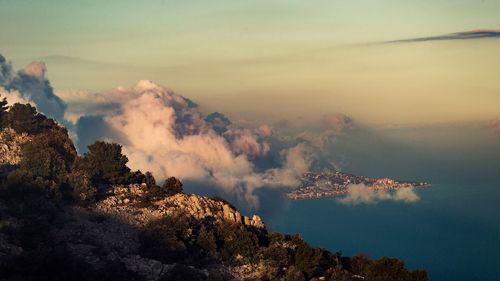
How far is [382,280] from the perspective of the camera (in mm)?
67625

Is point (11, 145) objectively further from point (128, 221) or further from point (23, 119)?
point (128, 221)

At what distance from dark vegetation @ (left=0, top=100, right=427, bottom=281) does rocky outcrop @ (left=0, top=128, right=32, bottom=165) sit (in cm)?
175

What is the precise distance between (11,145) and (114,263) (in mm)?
43074

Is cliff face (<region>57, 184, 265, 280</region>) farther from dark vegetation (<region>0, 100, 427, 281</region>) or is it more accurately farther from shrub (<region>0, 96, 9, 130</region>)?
shrub (<region>0, 96, 9, 130</region>)

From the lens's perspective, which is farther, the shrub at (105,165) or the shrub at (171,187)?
the shrub at (105,165)

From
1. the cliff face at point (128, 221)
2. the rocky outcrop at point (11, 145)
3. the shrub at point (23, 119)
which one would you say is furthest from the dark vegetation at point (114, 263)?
the shrub at point (23, 119)

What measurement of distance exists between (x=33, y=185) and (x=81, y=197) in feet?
22.9

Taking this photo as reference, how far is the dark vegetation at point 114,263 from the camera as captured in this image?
60188 mm

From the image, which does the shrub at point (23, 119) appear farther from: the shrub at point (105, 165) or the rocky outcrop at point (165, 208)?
the rocky outcrop at point (165, 208)

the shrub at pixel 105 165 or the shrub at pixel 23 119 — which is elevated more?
the shrub at pixel 23 119

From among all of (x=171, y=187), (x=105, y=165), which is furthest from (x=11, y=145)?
(x=171, y=187)

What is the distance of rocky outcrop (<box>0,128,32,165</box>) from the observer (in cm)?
9269

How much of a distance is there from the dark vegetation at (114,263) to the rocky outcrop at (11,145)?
1.75 meters

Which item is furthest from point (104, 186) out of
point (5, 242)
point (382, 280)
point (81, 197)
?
point (382, 280)
